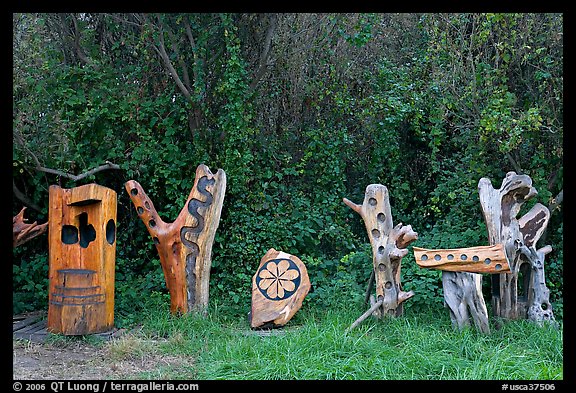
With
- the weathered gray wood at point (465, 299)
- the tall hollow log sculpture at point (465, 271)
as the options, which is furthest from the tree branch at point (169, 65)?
the weathered gray wood at point (465, 299)

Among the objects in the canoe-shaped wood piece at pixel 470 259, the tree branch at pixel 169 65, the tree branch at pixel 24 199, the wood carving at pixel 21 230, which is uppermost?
the tree branch at pixel 169 65

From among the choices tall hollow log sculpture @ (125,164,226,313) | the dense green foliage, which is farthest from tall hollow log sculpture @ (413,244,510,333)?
tall hollow log sculpture @ (125,164,226,313)

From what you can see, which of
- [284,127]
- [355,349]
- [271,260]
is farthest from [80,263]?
[284,127]

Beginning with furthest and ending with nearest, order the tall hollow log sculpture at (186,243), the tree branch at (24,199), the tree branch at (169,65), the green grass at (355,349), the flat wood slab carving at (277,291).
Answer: the tree branch at (169,65)
the tree branch at (24,199)
the tall hollow log sculpture at (186,243)
the flat wood slab carving at (277,291)
the green grass at (355,349)

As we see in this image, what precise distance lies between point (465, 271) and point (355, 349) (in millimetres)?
1288

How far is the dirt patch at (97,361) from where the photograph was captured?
4.50m

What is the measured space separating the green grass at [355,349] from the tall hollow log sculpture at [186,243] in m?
0.27

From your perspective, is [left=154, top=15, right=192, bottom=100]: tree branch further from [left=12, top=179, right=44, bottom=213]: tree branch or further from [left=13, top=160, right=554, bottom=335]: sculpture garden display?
[left=12, top=179, right=44, bottom=213]: tree branch

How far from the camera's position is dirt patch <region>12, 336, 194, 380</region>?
4496mm

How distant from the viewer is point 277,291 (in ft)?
19.2

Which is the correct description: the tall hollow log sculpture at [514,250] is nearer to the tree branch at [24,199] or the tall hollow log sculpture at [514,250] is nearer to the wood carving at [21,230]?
the wood carving at [21,230]

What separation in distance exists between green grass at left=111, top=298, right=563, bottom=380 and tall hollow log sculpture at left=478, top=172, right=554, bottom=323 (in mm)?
215

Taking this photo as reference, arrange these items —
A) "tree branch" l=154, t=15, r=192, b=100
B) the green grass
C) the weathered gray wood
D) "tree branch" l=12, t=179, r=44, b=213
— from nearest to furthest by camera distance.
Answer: the green grass, the weathered gray wood, "tree branch" l=12, t=179, r=44, b=213, "tree branch" l=154, t=15, r=192, b=100

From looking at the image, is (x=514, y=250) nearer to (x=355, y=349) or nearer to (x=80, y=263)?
(x=355, y=349)
